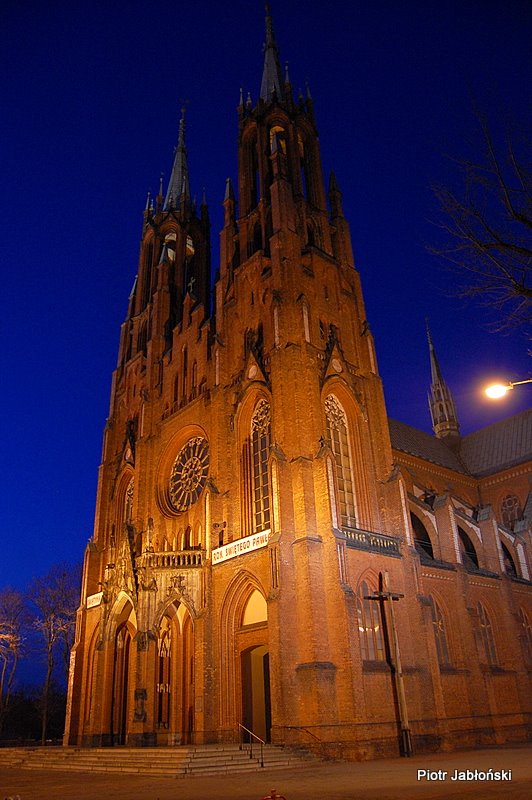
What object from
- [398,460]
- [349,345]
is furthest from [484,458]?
[349,345]

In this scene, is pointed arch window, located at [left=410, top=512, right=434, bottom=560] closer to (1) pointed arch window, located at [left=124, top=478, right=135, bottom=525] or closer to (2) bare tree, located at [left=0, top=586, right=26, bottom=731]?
(1) pointed arch window, located at [left=124, top=478, right=135, bottom=525]

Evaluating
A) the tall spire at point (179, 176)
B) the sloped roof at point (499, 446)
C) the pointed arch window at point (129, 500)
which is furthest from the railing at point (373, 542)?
the tall spire at point (179, 176)

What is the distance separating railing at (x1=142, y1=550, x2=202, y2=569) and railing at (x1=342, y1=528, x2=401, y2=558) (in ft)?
22.8

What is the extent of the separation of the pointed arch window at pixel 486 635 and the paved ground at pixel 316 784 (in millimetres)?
10820

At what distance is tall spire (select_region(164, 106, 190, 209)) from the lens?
4734cm

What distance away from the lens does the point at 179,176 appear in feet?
162

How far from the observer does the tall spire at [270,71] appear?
139 ft

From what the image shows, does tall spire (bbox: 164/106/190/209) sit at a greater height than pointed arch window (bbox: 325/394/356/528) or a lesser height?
greater

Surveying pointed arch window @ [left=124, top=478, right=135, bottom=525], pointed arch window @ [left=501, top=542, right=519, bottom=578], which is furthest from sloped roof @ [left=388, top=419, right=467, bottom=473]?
pointed arch window @ [left=124, top=478, right=135, bottom=525]

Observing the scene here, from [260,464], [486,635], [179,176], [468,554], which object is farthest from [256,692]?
[179,176]

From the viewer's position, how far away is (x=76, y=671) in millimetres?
30359

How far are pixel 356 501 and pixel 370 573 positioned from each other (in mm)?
4059

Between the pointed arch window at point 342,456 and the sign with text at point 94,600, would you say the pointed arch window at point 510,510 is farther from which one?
the sign with text at point 94,600

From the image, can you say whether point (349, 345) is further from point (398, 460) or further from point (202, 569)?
point (202, 569)
